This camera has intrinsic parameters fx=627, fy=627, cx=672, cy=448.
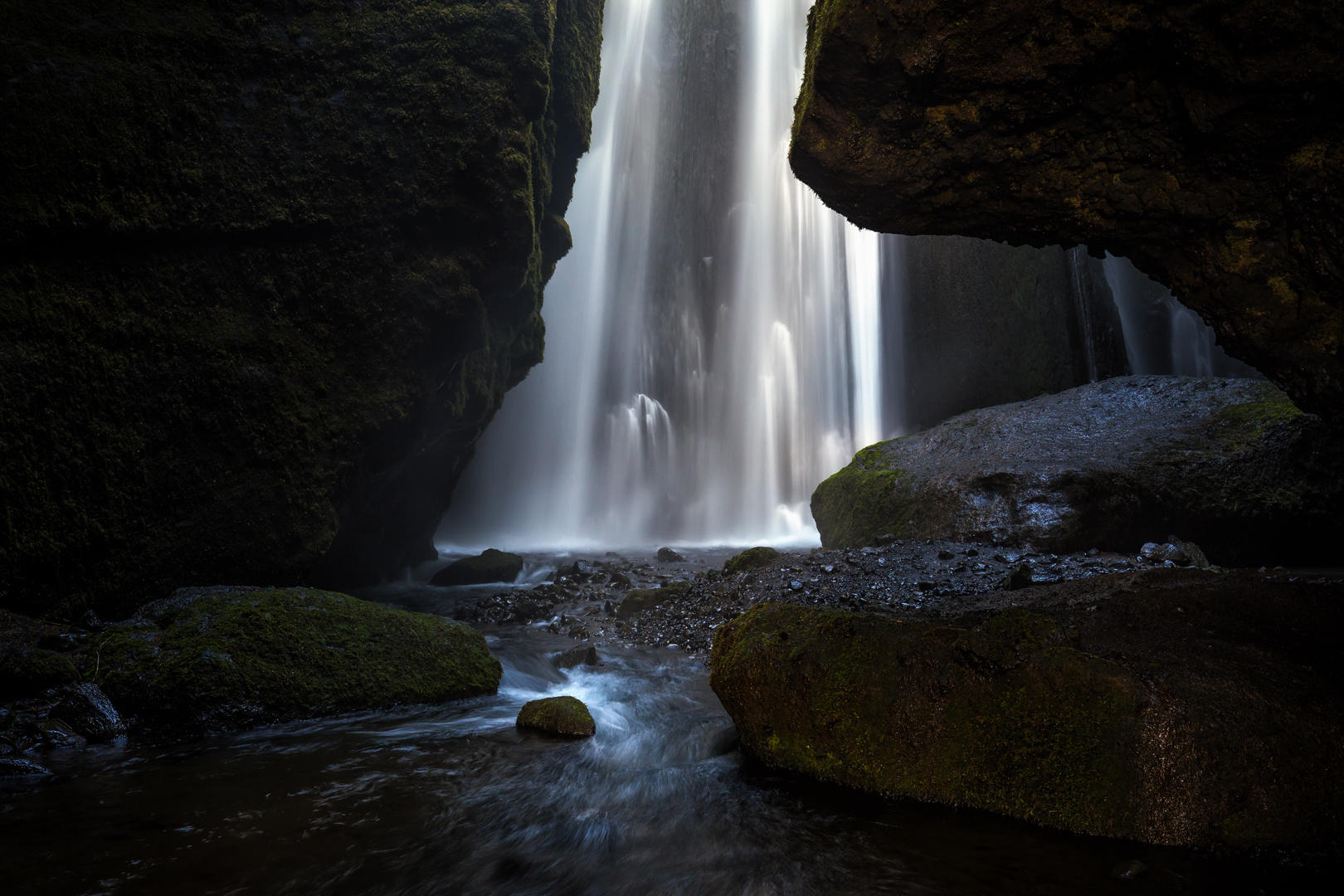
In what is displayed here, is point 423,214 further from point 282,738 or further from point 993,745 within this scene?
point 993,745

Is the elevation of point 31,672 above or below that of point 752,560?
below

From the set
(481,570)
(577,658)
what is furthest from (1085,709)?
(481,570)

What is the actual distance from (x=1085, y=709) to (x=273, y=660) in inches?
241

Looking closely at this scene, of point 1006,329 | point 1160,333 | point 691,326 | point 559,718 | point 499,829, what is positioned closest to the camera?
point 499,829

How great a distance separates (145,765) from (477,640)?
3013mm

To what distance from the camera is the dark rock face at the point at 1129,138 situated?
3.33 meters

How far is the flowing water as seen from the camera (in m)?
2.90

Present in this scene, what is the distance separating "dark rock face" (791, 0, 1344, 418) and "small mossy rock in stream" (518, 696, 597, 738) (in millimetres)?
4800

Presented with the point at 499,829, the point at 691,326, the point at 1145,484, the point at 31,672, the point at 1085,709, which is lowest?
the point at 499,829

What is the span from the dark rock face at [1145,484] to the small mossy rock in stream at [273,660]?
6.48 metres

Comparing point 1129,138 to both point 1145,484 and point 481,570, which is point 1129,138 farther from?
point 481,570

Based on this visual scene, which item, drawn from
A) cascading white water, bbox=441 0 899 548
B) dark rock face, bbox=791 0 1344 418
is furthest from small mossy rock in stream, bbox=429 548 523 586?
dark rock face, bbox=791 0 1344 418

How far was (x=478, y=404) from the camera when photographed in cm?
1330

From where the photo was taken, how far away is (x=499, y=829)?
3840 mm
